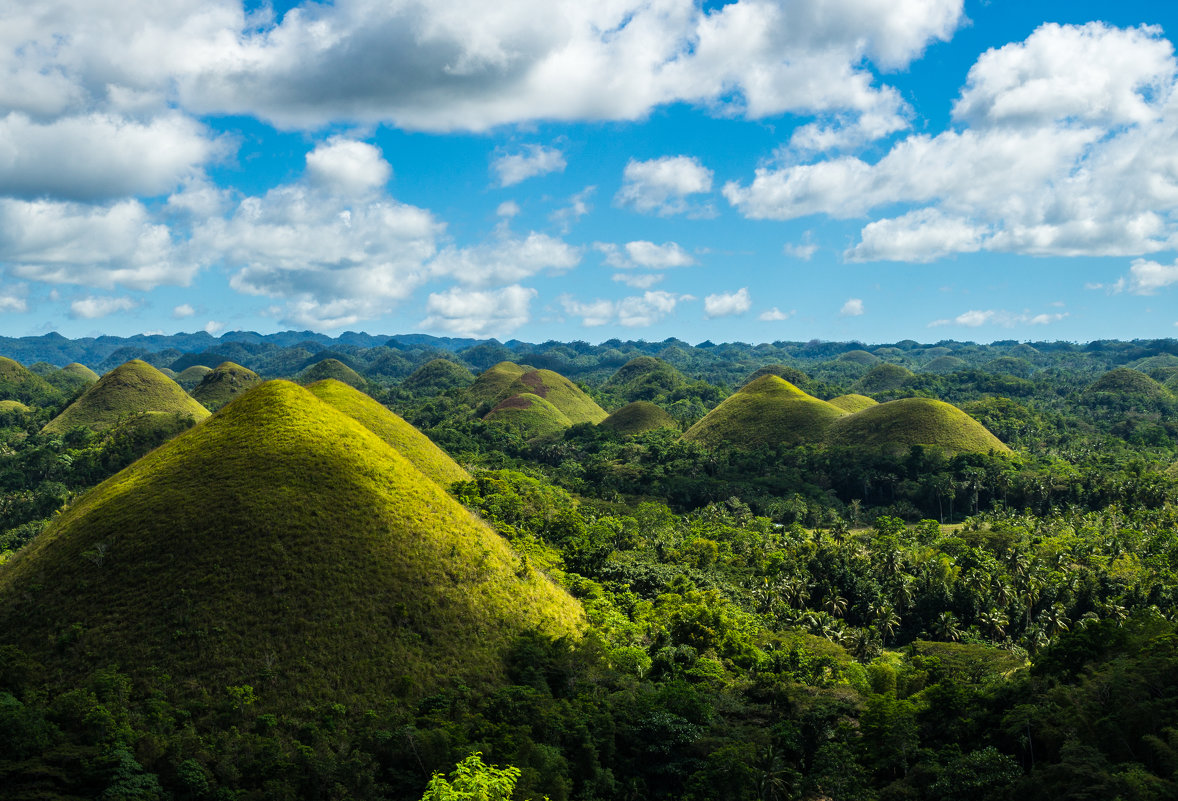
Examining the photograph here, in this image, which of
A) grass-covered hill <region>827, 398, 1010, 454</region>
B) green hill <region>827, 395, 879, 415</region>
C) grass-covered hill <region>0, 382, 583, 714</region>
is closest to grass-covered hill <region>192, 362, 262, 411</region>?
grass-covered hill <region>0, 382, 583, 714</region>

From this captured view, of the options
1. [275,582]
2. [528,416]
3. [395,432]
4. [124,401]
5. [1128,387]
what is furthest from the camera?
[1128,387]

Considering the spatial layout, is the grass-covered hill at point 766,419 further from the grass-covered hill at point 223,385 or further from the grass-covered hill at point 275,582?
the grass-covered hill at point 223,385

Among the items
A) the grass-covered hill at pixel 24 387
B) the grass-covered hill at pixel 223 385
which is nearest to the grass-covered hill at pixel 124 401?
the grass-covered hill at pixel 223 385

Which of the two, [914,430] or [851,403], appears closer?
[914,430]

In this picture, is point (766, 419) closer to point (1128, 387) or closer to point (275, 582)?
point (275, 582)

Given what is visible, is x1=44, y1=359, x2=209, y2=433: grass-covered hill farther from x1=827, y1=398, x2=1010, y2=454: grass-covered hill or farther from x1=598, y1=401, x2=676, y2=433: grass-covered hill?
x1=827, y1=398, x2=1010, y2=454: grass-covered hill

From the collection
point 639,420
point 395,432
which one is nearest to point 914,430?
point 639,420
